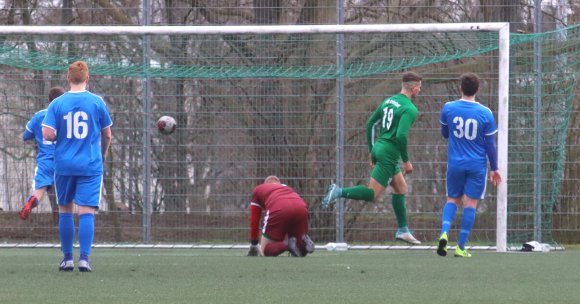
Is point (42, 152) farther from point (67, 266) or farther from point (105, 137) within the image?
point (67, 266)

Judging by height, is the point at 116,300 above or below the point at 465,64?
below

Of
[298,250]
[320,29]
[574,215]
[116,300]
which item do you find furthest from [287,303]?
[574,215]

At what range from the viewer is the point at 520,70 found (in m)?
12.6

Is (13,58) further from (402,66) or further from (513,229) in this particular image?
(513,229)

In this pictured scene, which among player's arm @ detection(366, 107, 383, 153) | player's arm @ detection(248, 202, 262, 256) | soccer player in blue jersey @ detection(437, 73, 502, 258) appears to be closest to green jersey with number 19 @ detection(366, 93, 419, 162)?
player's arm @ detection(366, 107, 383, 153)

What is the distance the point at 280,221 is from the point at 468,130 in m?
2.02

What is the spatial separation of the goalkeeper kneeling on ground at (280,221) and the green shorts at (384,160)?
3.45 feet

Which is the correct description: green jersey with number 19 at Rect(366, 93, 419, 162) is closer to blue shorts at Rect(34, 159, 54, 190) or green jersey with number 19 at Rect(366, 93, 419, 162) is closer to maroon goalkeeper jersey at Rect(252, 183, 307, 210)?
maroon goalkeeper jersey at Rect(252, 183, 307, 210)

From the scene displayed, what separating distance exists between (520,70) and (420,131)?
134cm

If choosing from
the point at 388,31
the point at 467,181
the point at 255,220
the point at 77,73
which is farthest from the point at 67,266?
the point at 388,31

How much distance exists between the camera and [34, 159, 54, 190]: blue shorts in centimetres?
1016

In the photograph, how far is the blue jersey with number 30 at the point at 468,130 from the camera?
10.5 m

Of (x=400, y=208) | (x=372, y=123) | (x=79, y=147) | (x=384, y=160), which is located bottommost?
(x=400, y=208)

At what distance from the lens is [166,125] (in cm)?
1241
